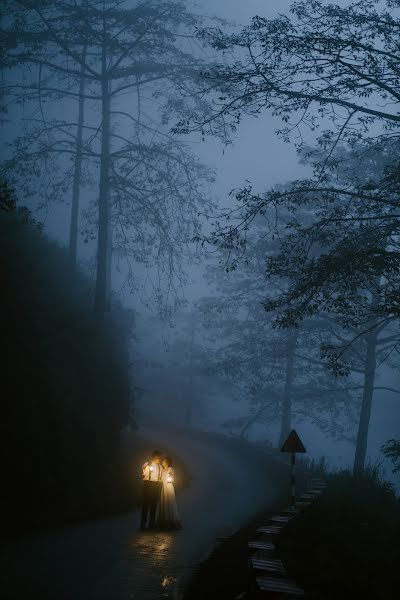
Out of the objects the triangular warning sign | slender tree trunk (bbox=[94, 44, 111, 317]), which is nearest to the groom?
the triangular warning sign

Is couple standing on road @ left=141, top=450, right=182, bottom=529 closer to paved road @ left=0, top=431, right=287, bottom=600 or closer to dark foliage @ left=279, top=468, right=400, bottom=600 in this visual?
paved road @ left=0, top=431, right=287, bottom=600

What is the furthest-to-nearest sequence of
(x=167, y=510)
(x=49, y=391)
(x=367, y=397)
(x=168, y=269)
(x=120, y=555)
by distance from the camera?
(x=367, y=397) → (x=168, y=269) → (x=49, y=391) → (x=167, y=510) → (x=120, y=555)

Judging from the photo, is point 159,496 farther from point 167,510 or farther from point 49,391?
point 49,391

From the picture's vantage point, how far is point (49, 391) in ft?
42.1

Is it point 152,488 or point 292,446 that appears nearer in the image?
point 152,488

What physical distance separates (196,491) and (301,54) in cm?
1414

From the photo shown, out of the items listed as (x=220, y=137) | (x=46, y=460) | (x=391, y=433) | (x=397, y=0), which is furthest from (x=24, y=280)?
(x=391, y=433)

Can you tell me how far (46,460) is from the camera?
12039mm

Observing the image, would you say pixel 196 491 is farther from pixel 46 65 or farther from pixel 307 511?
pixel 46 65

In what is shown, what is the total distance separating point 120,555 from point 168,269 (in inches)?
410

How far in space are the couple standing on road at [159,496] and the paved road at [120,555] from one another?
0.40m

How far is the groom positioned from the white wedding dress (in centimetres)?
15

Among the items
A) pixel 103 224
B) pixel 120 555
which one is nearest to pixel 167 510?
pixel 120 555

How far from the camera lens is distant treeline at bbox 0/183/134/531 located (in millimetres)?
11375
